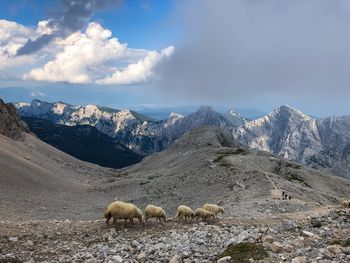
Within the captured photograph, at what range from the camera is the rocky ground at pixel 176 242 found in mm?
19031

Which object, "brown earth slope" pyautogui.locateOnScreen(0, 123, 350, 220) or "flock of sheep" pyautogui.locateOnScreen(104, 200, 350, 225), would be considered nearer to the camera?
"flock of sheep" pyautogui.locateOnScreen(104, 200, 350, 225)

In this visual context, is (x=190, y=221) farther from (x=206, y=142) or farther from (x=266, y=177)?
(x=206, y=142)

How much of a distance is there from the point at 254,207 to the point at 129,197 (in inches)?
1514

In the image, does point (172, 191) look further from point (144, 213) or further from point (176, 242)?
point (176, 242)

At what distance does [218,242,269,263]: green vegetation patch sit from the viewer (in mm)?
18359

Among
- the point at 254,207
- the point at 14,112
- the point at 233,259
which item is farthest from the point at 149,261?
the point at 14,112

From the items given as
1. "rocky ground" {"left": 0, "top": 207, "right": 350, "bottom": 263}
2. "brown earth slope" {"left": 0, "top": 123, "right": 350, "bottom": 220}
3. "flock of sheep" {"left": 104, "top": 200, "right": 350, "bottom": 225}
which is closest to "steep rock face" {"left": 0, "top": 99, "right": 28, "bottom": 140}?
"brown earth slope" {"left": 0, "top": 123, "right": 350, "bottom": 220}

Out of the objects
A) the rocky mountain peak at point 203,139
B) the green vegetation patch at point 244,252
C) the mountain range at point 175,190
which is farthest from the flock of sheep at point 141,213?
the rocky mountain peak at point 203,139

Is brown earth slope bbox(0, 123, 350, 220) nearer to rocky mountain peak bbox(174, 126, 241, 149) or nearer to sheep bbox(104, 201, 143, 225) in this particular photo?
sheep bbox(104, 201, 143, 225)

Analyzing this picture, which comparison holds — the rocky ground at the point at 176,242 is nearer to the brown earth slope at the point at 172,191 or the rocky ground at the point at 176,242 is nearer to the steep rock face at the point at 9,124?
the brown earth slope at the point at 172,191

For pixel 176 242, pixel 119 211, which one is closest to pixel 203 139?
pixel 119 211

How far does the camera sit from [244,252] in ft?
64.2

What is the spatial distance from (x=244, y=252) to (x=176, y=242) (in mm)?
5038

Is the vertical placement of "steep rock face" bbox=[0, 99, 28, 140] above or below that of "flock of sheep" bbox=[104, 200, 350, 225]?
above
